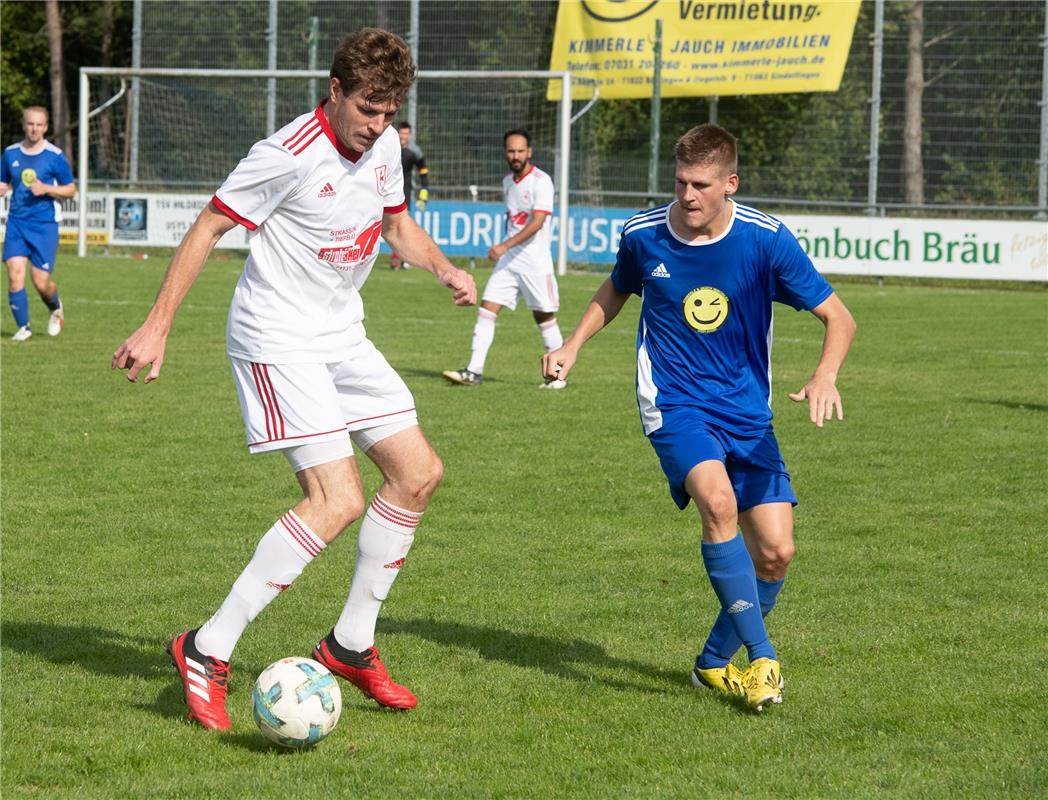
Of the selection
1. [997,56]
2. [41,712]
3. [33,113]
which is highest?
[997,56]

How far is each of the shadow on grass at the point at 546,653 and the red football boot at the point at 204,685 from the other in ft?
3.56

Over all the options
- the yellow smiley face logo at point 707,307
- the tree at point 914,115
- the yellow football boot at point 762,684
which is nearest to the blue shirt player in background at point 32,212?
the yellow smiley face logo at point 707,307

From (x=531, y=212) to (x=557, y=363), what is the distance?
8.34 meters

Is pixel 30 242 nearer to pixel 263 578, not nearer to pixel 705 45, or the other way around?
pixel 263 578

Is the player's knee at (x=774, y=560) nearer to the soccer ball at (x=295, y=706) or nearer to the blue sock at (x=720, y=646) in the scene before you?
the blue sock at (x=720, y=646)

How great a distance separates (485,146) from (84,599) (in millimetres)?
24636

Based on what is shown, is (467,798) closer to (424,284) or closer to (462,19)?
(424,284)

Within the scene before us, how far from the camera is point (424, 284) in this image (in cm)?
2405

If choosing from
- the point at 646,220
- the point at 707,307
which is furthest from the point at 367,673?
the point at 646,220

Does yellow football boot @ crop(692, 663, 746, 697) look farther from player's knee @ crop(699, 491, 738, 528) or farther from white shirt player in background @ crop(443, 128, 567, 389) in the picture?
white shirt player in background @ crop(443, 128, 567, 389)

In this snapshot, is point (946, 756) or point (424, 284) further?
point (424, 284)

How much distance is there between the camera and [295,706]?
14.4 feet

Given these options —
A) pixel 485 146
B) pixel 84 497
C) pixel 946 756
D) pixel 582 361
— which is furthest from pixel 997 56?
pixel 946 756

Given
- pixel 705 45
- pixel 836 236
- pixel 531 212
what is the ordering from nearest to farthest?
pixel 531 212
pixel 836 236
pixel 705 45
